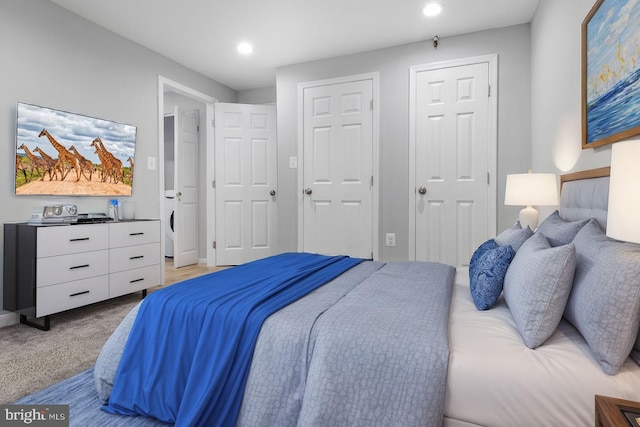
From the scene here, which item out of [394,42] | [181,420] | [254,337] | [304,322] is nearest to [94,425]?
[181,420]

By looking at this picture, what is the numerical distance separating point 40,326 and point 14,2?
2457mm

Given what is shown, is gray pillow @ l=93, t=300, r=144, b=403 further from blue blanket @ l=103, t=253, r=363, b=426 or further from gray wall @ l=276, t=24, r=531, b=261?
gray wall @ l=276, t=24, r=531, b=261

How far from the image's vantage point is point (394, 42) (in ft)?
12.0

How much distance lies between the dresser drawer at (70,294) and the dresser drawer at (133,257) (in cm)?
15

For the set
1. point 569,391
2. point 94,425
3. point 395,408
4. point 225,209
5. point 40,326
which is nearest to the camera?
point 569,391

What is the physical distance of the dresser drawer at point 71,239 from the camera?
2.53 meters

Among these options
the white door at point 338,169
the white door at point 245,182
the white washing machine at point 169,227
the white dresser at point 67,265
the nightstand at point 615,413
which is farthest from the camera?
the white washing machine at point 169,227

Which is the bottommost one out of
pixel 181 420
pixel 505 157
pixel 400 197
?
pixel 181 420

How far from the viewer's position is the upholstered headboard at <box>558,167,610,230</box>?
4.85 ft

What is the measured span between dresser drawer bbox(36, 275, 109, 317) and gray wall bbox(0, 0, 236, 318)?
648 millimetres

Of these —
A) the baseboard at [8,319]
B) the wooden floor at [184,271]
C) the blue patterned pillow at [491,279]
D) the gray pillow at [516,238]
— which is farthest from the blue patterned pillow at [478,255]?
the wooden floor at [184,271]

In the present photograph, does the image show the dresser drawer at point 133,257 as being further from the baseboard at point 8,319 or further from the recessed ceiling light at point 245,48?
the recessed ceiling light at point 245,48

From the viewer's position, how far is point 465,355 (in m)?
1.05

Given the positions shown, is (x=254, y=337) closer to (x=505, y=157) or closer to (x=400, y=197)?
(x=400, y=197)
